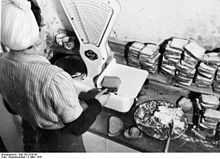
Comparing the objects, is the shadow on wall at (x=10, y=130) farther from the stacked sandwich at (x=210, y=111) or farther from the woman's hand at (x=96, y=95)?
the stacked sandwich at (x=210, y=111)

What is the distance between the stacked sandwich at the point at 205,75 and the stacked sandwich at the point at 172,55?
9 cm

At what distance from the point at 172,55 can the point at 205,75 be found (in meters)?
0.13

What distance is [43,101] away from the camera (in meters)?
0.93

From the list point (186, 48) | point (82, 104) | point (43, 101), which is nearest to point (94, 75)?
point (82, 104)

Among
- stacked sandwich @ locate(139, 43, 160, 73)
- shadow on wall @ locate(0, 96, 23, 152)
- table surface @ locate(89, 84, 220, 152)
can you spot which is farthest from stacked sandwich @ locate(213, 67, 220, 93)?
shadow on wall @ locate(0, 96, 23, 152)

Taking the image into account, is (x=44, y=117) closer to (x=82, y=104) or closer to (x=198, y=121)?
(x=82, y=104)

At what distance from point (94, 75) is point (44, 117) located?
0.78ft

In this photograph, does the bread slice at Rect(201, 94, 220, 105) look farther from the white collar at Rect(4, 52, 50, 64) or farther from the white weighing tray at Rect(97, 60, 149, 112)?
the white collar at Rect(4, 52, 50, 64)

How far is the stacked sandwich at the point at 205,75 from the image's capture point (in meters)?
1.01

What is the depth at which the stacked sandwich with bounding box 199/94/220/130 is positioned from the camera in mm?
1003

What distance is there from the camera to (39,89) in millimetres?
901

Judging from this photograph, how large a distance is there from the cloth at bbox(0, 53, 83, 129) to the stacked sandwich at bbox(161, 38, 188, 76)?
358mm

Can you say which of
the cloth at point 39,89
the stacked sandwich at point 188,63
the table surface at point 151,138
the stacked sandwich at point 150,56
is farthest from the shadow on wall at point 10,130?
the stacked sandwich at point 188,63

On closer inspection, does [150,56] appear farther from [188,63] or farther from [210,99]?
[210,99]
